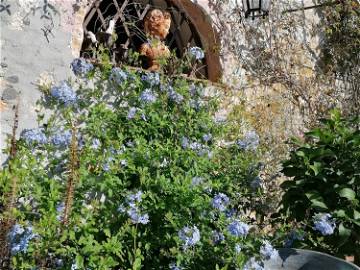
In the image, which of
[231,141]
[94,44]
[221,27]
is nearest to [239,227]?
[231,141]

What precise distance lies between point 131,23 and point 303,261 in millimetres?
2612

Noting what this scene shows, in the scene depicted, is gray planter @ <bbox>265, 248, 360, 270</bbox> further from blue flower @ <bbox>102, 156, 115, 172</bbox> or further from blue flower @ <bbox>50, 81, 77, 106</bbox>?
blue flower @ <bbox>50, 81, 77, 106</bbox>

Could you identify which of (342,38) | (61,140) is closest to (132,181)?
(61,140)

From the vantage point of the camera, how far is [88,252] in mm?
2227

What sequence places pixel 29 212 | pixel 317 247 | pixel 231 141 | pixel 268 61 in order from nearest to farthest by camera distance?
pixel 29 212 < pixel 317 247 < pixel 231 141 < pixel 268 61

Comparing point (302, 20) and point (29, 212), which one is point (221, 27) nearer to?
point (302, 20)

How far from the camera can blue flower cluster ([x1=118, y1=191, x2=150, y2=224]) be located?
2.45 metres

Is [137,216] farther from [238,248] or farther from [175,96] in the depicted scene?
[175,96]

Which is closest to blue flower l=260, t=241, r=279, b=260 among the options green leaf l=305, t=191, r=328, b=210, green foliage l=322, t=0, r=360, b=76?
green leaf l=305, t=191, r=328, b=210

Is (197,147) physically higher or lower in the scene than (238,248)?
higher

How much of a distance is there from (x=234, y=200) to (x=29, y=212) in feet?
3.92

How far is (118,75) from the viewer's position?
3.53m

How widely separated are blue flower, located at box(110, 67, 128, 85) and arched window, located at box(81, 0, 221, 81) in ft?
1.31

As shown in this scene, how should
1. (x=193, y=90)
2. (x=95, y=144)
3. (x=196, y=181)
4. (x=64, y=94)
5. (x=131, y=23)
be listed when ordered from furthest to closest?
1. (x=131, y=23)
2. (x=193, y=90)
3. (x=64, y=94)
4. (x=95, y=144)
5. (x=196, y=181)
